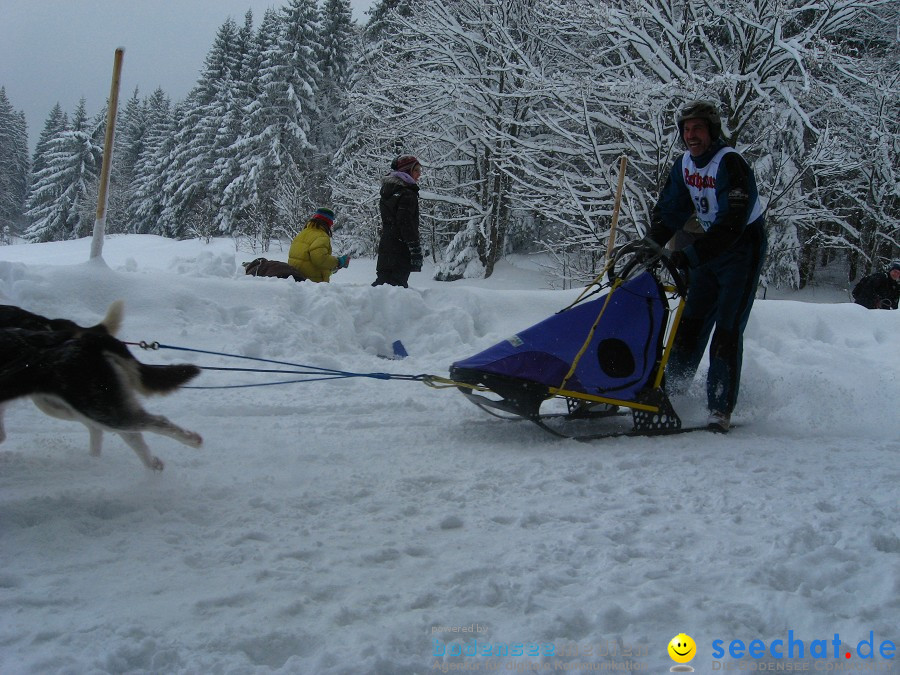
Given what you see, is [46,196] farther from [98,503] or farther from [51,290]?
[98,503]

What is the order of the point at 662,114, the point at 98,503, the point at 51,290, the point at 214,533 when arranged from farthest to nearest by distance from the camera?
1. the point at 662,114
2. the point at 51,290
3. the point at 98,503
4. the point at 214,533

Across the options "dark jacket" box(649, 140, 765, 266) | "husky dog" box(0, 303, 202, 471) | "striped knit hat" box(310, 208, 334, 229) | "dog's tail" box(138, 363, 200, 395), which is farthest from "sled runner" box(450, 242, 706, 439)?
"striped knit hat" box(310, 208, 334, 229)

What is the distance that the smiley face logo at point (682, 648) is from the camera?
5.20ft

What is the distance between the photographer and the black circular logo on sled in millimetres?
3576

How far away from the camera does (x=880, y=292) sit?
9.72 meters

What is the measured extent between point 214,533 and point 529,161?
10.9 metres

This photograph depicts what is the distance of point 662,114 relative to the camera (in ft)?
35.5

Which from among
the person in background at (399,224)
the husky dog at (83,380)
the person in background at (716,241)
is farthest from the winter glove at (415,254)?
the husky dog at (83,380)

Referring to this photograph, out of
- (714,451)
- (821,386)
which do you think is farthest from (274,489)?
(821,386)

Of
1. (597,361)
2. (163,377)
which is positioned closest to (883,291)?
(597,361)

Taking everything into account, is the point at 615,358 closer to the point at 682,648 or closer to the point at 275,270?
the point at 682,648

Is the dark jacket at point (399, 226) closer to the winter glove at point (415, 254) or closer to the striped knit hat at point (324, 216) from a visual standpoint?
the winter glove at point (415, 254)

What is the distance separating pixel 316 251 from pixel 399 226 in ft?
3.66

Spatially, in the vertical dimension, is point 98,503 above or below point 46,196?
below
